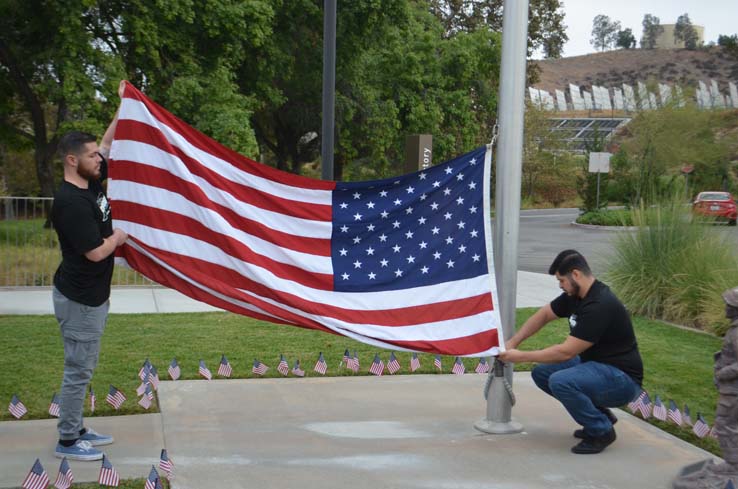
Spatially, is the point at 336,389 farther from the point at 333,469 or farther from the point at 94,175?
the point at 94,175

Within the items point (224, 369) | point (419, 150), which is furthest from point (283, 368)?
point (419, 150)

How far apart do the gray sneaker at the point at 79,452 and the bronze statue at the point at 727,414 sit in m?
3.58

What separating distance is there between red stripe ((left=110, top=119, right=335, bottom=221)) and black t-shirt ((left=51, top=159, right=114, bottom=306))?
494 mm

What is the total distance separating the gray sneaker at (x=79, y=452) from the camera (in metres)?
5.30

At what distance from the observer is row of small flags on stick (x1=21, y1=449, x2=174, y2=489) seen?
15.1 ft

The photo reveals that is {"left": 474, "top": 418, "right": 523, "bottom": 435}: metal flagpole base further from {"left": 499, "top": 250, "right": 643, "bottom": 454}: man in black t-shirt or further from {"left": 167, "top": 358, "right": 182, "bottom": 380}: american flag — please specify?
{"left": 167, "top": 358, "right": 182, "bottom": 380}: american flag

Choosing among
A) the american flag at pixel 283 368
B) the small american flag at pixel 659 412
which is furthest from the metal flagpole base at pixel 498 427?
the american flag at pixel 283 368

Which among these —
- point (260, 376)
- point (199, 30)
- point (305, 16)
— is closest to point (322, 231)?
point (260, 376)

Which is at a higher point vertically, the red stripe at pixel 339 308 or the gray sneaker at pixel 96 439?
the red stripe at pixel 339 308

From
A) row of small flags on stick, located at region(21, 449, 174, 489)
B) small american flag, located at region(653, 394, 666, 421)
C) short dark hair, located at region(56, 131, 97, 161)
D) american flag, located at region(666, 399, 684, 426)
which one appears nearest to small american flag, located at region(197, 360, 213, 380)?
row of small flags on stick, located at region(21, 449, 174, 489)

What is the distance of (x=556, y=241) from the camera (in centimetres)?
2792

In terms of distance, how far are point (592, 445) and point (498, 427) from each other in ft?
2.30

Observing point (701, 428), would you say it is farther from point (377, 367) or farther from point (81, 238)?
point (81, 238)

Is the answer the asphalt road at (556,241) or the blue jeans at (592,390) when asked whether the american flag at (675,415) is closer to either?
the blue jeans at (592,390)
